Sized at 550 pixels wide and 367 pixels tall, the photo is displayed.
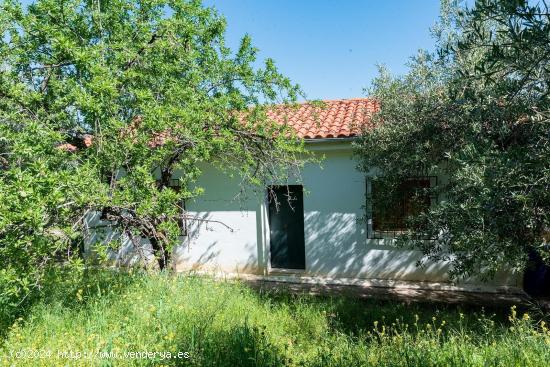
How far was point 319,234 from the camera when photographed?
364 inches

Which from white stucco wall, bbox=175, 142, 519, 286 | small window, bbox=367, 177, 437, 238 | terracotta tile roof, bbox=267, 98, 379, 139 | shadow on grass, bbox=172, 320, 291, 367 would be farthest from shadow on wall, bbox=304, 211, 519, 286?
shadow on grass, bbox=172, 320, 291, 367

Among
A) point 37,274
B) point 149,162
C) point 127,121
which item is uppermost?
point 127,121

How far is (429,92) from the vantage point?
6.07m

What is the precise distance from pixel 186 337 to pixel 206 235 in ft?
20.2

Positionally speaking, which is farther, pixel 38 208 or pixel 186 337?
pixel 186 337

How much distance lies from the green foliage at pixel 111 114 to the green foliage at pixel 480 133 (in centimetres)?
205

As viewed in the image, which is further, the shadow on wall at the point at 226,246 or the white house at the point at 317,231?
the shadow on wall at the point at 226,246

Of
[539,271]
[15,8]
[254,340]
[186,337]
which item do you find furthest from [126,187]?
[539,271]

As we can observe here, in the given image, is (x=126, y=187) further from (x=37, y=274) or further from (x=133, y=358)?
(x=133, y=358)

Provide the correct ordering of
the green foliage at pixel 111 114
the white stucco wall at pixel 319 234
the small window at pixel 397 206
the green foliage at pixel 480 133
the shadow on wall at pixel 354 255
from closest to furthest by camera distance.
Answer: the green foliage at pixel 480 133
the green foliage at pixel 111 114
the small window at pixel 397 206
the shadow on wall at pixel 354 255
the white stucco wall at pixel 319 234

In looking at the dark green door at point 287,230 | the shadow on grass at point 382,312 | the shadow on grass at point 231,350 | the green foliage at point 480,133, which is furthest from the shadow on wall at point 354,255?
the shadow on grass at point 231,350

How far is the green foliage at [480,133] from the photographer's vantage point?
10.6ft

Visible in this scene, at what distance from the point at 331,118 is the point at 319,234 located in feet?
10.2

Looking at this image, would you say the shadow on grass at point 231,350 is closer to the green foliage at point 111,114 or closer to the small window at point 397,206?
the green foliage at point 111,114
